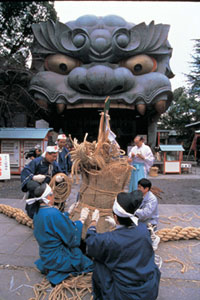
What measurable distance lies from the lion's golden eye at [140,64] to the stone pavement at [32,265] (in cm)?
1102

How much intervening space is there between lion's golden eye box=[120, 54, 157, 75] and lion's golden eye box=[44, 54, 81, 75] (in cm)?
285

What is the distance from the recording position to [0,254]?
2992 millimetres

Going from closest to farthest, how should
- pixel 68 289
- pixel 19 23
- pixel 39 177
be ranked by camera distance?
pixel 68 289
pixel 39 177
pixel 19 23

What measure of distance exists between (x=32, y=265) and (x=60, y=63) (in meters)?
12.5

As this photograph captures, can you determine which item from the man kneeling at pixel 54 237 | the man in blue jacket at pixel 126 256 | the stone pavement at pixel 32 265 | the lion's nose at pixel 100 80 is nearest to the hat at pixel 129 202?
the man in blue jacket at pixel 126 256

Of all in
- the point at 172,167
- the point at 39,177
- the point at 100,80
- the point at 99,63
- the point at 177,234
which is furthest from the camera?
the point at 99,63

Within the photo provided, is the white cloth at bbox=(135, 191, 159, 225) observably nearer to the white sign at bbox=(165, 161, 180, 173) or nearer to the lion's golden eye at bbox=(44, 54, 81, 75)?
the white sign at bbox=(165, 161, 180, 173)

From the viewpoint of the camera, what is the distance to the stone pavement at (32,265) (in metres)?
2.25

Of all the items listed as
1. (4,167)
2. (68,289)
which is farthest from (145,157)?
(4,167)

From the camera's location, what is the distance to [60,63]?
13359 mm

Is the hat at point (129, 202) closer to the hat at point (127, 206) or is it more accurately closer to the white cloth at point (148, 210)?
the hat at point (127, 206)

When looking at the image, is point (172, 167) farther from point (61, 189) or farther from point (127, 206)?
point (127, 206)

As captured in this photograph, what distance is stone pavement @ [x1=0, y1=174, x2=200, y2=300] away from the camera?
225cm

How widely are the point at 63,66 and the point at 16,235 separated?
11770mm
